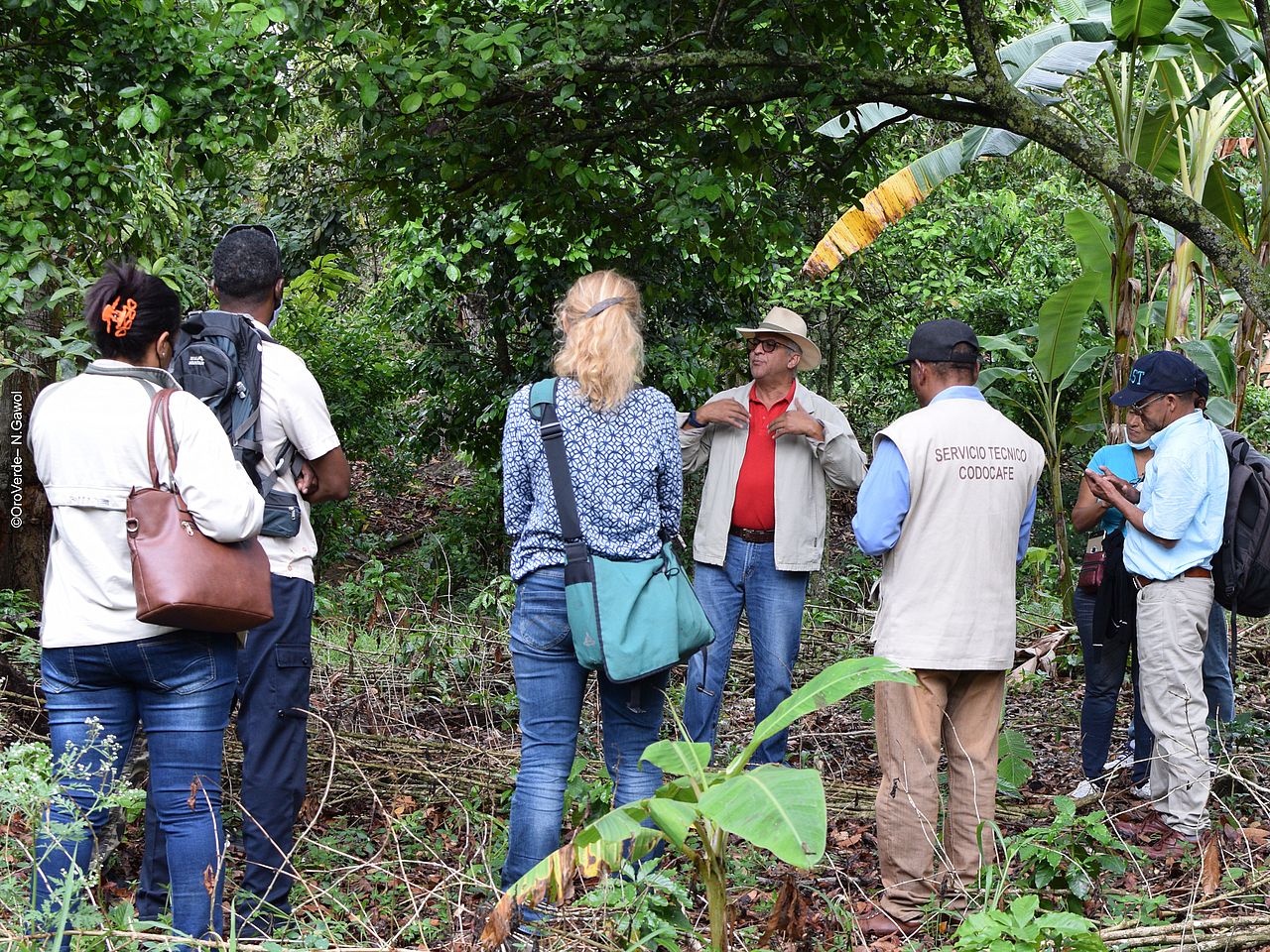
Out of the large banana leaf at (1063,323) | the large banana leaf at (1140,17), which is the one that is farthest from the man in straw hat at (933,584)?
the large banana leaf at (1063,323)

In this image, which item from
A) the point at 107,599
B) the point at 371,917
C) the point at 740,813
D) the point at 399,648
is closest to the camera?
the point at 740,813

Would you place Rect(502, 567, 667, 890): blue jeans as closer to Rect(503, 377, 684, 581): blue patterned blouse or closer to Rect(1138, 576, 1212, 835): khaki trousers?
Rect(503, 377, 684, 581): blue patterned blouse

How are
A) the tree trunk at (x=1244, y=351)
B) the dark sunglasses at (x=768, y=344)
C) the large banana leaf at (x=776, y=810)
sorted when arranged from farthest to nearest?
the tree trunk at (x=1244, y=351), the dark sunglasses at (x=768, y=344), the large banana leaf at (x=776, y=810)

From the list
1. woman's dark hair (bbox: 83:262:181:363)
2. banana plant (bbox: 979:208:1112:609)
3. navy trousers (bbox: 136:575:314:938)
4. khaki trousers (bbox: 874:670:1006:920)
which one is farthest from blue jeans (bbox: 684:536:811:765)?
banana plant (bbox: 979:208:1112:609)

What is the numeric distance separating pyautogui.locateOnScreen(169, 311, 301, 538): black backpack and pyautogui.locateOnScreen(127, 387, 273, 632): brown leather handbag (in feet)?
1.36

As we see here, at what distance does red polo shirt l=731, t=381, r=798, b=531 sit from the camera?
5.55m

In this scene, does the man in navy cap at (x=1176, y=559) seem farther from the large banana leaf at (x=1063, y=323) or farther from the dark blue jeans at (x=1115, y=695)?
the large banana leaf at (x=1063, y=323)

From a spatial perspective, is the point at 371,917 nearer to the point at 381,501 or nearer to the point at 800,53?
the point at 800,53

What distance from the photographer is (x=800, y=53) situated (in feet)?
17.6

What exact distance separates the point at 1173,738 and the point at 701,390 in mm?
5477

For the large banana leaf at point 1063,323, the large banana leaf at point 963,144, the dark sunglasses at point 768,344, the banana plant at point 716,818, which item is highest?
the large banana leaf at point 963,144

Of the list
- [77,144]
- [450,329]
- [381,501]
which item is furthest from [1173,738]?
[381,501]

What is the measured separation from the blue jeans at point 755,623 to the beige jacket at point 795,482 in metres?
0.07

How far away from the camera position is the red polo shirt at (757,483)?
5547 mm
